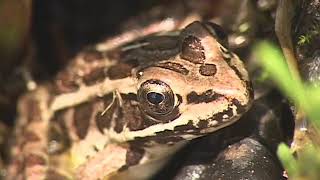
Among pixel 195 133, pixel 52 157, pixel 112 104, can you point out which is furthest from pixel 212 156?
pixel 52 157

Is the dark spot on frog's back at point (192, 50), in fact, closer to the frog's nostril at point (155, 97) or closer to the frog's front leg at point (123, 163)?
the frog's nostril at point (155, 97)

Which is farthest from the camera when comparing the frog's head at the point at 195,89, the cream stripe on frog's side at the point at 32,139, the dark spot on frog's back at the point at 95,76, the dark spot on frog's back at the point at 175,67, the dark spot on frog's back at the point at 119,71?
the cream stripe on frog's side at the point at 32,139

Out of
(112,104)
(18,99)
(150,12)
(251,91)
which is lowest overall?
(251,91)

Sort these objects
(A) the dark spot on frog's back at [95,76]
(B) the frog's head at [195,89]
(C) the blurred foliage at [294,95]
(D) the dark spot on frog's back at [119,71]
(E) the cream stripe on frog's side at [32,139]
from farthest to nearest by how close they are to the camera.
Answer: (E) the cream stripe on frog's side at [32,139] < (A) the dark spot on frog's back at [95,76] < (D) the dark spot on frog's back at [119,71] < (B) the frog's head at [195,89] < (C) the blurred foliage at [294,95]

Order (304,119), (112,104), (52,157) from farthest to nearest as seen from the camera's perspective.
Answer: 1. (52,157)
2. (112,104)
3. (304,119)

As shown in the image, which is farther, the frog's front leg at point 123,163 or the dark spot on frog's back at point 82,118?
the dark spot on frog's back at point 82,118

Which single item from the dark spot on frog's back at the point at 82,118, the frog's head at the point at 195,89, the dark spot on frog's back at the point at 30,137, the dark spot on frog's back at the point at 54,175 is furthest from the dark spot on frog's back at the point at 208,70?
the dark spot on frog's back at the point at 30,137

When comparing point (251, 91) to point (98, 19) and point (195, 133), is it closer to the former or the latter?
point (195, 133)

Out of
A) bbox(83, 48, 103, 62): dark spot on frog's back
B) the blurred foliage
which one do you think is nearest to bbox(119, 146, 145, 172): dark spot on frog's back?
bbox(83, 48, 103, 62): dark spot on frog's back

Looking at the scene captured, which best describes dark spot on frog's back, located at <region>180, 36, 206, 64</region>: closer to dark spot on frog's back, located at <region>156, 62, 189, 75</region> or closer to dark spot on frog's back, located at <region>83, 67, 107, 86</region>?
dark spot on frog's back, located at <region>156, 62, 189, 75</region>
